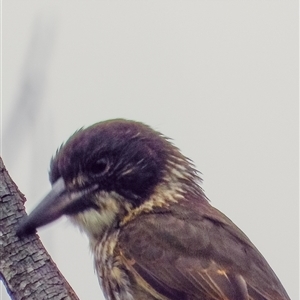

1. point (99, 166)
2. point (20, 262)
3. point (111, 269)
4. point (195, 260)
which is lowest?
point (195, 260)

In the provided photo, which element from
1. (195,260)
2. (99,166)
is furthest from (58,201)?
(195,260)

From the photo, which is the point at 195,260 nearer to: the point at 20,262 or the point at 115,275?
the point at 115,275

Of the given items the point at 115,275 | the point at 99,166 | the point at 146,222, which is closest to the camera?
the point at 115,275

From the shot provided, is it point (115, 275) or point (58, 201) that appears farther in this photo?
point (58, 201)

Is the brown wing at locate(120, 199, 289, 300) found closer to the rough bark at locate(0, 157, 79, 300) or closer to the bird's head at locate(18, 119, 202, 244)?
the bird's head at locate(18, 119, 202, 244)

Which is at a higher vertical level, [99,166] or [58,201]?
[99,166]

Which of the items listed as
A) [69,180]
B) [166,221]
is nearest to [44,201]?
[69,180]

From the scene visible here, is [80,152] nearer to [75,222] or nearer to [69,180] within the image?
[69,180]
